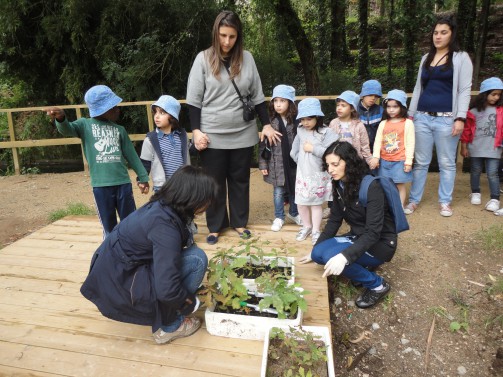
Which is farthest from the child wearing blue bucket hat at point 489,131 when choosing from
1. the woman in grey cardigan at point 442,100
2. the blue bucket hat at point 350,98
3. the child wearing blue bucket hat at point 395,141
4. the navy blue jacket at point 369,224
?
the navy blue jacket at point 369,224

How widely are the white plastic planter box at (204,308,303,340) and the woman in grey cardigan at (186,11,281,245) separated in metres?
0.95

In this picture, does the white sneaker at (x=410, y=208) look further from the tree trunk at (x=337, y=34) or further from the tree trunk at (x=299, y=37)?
the tree trunk at (x=337, y=34)

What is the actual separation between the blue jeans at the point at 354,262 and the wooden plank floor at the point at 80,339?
17 centimetres

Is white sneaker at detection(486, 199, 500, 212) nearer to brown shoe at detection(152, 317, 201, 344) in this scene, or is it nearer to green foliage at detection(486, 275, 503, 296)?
green foliage at detection(486, 275, 503, 296)

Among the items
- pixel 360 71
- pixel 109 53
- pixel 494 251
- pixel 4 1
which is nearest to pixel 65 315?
pixel 494 251

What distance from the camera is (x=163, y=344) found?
2.04m

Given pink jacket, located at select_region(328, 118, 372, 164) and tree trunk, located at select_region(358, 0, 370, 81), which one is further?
tree trunk, located at select_region(358, 0, 370, 81)

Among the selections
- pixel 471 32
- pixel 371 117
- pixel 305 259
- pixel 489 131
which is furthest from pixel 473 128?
pixel 471 32

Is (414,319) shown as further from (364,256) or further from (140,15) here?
(140,15)

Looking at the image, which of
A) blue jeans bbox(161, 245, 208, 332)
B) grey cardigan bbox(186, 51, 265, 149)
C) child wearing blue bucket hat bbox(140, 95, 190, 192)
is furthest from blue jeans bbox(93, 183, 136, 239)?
blue jeans bbox(161, 245, 208, 332)

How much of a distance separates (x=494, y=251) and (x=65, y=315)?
3298mm

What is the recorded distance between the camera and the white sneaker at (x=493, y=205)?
3928 mm

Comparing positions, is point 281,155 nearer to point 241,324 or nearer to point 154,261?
point 241,324

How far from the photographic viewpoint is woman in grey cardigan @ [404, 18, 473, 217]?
3.47 metres
